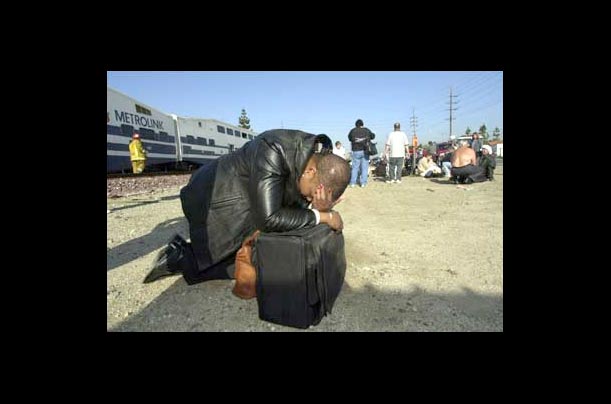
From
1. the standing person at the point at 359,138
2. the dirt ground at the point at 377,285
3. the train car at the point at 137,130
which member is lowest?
the dirt ground at the point at 377,285

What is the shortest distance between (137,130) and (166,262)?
12.6 metres

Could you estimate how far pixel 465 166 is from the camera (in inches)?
338

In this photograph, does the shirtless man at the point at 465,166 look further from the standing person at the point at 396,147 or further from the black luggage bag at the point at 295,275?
the black luggage bag at the point at 295,275

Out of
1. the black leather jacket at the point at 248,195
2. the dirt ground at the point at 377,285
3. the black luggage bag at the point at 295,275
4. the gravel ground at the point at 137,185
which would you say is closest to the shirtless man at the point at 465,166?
the dirt ground at the point at 377,285

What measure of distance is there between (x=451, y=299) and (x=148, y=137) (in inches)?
585

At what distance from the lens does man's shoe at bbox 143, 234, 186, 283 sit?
2.39m

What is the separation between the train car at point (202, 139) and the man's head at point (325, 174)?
1383 centimetres

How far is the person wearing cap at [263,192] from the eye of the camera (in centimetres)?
177

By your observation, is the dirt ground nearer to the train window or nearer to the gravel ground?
the gravel ground

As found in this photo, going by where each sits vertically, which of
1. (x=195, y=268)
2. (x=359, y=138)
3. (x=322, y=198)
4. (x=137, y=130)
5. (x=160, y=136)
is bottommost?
(x=195, y=268)

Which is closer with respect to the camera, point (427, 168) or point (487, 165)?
point (487, 165)

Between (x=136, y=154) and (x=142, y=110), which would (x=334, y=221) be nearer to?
(x=136, y=154)

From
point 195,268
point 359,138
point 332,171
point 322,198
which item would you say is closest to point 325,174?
point 332,171

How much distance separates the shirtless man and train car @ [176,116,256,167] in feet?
35.0
